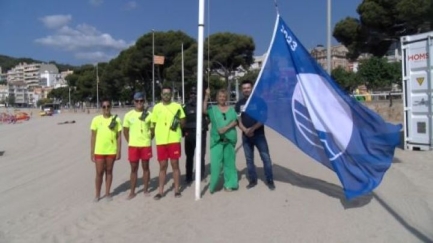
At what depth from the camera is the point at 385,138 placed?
6734 mm

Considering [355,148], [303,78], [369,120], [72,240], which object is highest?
[303,78]

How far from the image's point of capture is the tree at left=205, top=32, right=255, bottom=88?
57.1 m

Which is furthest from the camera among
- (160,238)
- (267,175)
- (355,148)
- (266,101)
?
(267,175)

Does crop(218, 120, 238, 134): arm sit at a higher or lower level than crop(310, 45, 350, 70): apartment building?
lower

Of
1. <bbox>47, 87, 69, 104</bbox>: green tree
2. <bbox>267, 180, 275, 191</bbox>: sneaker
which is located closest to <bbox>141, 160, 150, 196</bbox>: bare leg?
<bbox>267, 180, 275, 191</bbox>: sneaker

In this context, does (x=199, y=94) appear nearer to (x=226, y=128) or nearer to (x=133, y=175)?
(x=226, y=128)

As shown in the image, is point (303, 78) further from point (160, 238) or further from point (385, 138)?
point (160, 238)

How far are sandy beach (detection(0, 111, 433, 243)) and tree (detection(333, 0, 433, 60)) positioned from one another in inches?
1103

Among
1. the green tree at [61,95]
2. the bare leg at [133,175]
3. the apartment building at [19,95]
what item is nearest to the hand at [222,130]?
the bare leg at [133,175]

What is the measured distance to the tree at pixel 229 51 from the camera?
187ft

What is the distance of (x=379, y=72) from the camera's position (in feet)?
159

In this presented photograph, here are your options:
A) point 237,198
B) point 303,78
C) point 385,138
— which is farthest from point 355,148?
point 237,198

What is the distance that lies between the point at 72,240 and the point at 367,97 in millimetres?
33189

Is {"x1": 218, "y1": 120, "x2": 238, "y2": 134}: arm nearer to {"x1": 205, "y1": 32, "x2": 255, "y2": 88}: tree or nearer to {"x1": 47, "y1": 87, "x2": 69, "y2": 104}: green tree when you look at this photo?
{"x1": 205, "y1": 32, "x2": 255, "y2": 88}: tree
